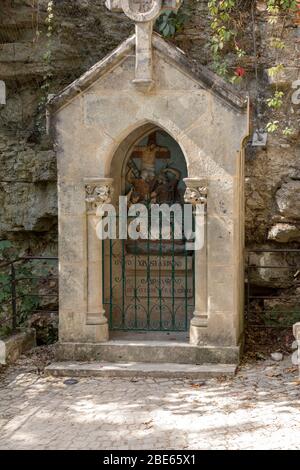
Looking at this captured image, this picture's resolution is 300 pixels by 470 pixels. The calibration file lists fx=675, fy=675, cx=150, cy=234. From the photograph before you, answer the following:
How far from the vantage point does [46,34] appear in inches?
392

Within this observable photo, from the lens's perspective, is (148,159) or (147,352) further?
(148,159)

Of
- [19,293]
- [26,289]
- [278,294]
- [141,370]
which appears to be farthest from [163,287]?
[26,289]

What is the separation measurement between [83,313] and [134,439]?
2.34 m

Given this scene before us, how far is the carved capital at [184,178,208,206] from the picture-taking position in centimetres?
699

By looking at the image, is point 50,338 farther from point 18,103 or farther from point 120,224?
point 18,103

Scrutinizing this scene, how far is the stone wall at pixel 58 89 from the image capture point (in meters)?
9.27

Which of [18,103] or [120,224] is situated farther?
[18,103]

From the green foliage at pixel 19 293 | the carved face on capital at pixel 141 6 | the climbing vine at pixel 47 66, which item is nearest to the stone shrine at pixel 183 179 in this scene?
the carved face on capital at pixel 141 6

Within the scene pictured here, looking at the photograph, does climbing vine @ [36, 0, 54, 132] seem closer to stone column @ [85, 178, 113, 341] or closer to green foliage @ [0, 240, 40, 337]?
green foliage @ [0, 240, 40, 337]

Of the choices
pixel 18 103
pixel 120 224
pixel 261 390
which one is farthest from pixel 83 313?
pixel 18 103

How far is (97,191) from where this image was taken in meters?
7.14

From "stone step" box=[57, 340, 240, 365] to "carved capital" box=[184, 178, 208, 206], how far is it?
1.53 metres

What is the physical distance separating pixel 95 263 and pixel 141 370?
1257 millimetres

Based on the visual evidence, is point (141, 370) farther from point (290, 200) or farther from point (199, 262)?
point (290, 200)
